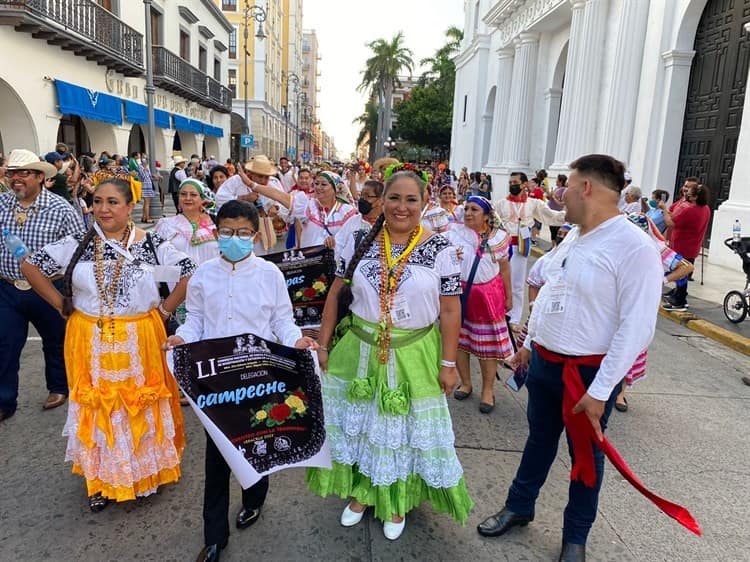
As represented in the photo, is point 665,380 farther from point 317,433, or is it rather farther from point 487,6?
point 487,6

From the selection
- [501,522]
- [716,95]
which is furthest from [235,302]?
[716,95]

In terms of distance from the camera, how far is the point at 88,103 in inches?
605

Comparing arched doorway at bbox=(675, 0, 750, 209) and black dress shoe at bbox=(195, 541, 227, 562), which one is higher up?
arched doorway at bbox=(675, 0, 750, 209)

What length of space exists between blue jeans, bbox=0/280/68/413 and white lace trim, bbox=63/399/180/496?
145 centimetres

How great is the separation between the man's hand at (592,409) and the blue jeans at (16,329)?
3844 millimetres

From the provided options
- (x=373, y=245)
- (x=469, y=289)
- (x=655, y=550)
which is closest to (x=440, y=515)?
(x=655, y=550)

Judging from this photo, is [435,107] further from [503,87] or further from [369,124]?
[369,124]

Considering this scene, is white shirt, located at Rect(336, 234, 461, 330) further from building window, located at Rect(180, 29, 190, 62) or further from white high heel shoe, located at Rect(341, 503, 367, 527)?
building window, located at Rect(180, 29, 190, 62)

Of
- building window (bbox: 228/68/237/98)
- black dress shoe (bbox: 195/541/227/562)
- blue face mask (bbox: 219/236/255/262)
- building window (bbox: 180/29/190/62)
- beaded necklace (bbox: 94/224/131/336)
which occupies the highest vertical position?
building window (bbox: 228/68/237/98)

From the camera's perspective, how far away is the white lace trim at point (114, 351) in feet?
10.0

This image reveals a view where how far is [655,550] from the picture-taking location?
3039mm

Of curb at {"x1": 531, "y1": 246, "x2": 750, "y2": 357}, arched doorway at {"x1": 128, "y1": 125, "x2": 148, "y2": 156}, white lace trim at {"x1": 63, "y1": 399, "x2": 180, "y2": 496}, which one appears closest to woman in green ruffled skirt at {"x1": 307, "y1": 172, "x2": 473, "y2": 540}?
white lace trim at {"x1": 63, "y1": 399, "x2": 180, "y2": 496}

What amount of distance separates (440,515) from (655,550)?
118cm

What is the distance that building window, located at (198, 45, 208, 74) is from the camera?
2918 cm
